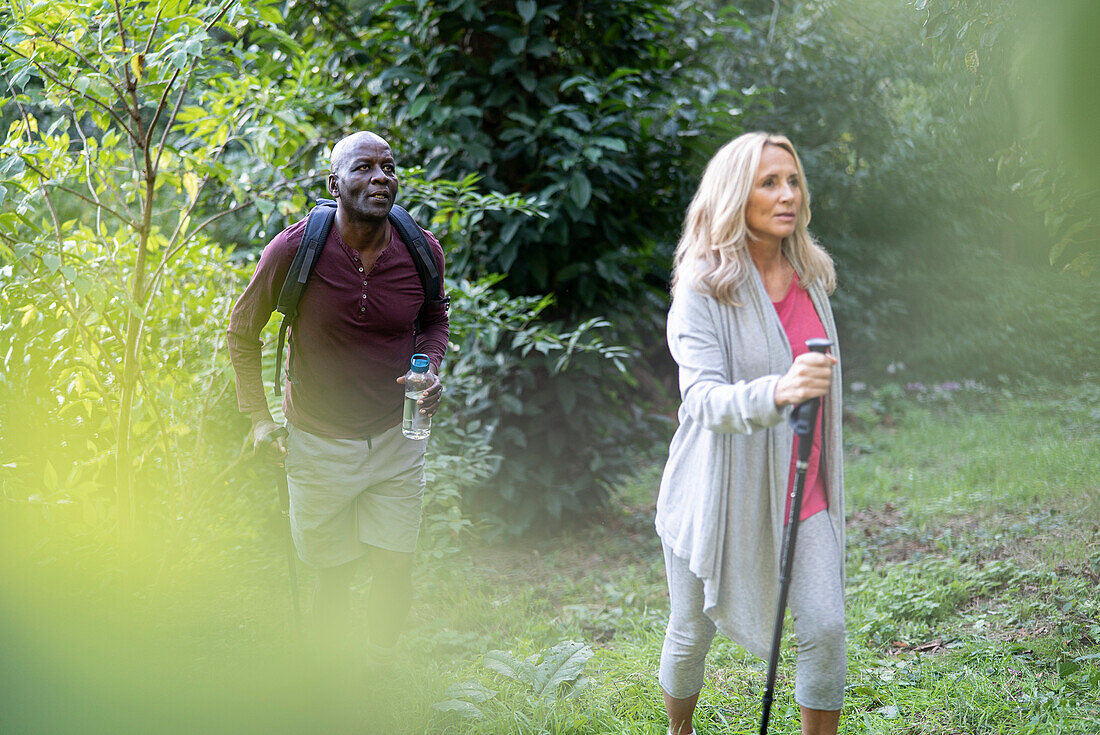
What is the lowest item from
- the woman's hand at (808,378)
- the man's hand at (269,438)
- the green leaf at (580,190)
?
the man's hand at (269,438)

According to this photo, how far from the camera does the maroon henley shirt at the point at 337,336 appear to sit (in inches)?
108

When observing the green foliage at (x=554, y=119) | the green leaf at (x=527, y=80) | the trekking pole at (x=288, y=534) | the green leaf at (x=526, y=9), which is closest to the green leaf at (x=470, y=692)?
the trekking pole at (x=288, y=534)

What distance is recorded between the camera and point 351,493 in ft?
9.73

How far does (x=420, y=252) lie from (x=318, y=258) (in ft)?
1.11

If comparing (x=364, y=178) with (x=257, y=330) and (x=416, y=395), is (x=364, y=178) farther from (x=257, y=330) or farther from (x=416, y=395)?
(x=416, y=395)

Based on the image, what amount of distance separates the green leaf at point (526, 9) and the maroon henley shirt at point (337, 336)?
7.53 feet

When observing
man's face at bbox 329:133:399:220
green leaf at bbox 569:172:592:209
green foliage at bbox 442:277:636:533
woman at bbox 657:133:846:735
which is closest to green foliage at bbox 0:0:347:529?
man's face at bbox 329:133:399:220

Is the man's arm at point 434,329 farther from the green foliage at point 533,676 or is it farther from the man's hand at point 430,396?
the green foliage at point 533,676

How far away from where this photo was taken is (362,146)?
8.87ft

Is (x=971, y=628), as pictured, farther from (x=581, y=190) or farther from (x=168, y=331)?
(x=168, y=331)

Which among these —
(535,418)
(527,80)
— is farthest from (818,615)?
(527,80)

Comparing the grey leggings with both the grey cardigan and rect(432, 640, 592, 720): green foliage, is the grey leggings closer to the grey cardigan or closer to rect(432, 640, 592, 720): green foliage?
the grey cardigan

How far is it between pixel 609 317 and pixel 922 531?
218 cm

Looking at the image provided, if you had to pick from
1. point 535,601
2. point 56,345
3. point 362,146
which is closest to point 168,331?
point 56,345
